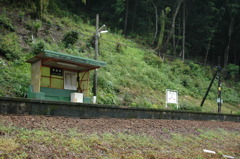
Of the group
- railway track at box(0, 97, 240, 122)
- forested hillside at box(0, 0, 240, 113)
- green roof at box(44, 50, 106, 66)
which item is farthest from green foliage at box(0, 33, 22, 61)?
railway track at box(0, 97, 240, 122)

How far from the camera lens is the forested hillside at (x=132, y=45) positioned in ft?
56.5

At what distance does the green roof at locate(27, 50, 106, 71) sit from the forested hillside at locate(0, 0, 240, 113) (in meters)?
2.51

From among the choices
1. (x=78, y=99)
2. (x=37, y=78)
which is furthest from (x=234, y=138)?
(x=37, y=78)

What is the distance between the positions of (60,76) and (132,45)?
20390mm

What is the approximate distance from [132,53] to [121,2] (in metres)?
10.8

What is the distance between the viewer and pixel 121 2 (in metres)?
35.8

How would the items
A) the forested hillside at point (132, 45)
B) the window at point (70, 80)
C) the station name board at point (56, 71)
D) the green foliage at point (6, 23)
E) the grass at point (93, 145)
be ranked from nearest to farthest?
the grass at point (93, 145) < the station name board at point (56, 71) < the window at point (70, 80) < the forested hillside at point (132, 45) < the green foliage at point (6, 23)

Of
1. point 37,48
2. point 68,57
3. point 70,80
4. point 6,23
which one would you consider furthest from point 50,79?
point 6,23

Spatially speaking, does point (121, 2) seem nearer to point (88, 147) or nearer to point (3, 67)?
point (3, 67)

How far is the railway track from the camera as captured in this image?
7.65 meters

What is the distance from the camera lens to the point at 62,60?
10914mm

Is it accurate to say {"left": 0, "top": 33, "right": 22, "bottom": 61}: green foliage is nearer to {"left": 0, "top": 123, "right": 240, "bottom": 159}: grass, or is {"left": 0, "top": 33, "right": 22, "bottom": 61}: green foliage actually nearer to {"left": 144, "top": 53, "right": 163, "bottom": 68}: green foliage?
{"left": 0, "top": 123, "right": 240, "bottom": 159}: grass

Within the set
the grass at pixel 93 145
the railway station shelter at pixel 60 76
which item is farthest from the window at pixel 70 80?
the grass at pixel 93 145

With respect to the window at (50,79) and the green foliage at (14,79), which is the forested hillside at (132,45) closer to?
the green foliage at (14,79)
